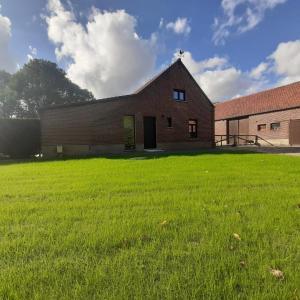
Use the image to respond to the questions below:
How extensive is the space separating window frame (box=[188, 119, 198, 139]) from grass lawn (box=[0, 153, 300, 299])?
1754 cm

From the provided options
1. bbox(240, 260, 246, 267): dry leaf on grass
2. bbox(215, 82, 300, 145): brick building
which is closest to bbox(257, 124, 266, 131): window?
bbox(215, 82, 300, 145): brick building

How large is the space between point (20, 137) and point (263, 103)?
25.9 meters

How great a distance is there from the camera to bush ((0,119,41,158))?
18.1 m

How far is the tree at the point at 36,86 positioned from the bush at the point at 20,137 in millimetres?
28903

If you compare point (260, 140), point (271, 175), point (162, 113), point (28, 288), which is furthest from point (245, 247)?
point (260, 140)

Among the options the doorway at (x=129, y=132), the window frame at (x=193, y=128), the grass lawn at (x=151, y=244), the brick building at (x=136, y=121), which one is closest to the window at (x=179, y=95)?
the brick building at (x=136, y=121)

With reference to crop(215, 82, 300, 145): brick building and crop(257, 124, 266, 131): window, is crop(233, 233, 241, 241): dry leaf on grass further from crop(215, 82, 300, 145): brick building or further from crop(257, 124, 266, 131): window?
crop(257, 124, 266, 131): window

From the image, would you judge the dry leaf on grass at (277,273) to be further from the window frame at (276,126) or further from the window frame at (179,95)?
the window frame at (276,126)

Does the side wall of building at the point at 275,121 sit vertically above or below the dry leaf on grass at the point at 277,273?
above

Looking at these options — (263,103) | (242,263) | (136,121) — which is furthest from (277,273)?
(263,103)

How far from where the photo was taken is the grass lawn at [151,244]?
232cm

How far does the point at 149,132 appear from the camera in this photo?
2072 cm

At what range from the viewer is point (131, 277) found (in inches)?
97.0

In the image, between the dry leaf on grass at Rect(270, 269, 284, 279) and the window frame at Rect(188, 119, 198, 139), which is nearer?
the dry leaf on grass at Rect(270, 269, 284, 279)
